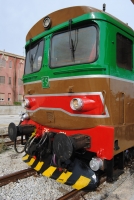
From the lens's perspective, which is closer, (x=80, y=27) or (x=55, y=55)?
(x=80, y=27)

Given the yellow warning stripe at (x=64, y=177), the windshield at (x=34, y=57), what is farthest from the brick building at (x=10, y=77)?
the yellow warning stripe at (x=64, y=177)

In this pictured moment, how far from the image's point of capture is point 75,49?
359cm

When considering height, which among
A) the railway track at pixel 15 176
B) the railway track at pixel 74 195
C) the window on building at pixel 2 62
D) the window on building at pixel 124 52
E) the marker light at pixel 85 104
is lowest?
the railway track at pixel 74 195

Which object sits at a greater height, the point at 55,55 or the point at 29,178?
the point at 55,55

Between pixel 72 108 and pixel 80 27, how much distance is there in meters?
1.42

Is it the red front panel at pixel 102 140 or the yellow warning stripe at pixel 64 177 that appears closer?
the red front panel at pixel 102 140

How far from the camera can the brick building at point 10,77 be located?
34322 mm

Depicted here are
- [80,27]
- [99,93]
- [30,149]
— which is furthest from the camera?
[30,149]

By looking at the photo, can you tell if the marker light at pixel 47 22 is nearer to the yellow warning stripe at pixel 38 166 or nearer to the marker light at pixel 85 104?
the marker light at pixel 85 104

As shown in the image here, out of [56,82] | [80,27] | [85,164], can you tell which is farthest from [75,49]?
[85,164]

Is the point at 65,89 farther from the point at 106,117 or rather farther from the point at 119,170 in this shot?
the point at 119,170

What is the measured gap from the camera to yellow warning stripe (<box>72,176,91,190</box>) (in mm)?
3461

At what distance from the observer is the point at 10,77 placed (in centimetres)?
3572

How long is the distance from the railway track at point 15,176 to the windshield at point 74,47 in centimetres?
233
